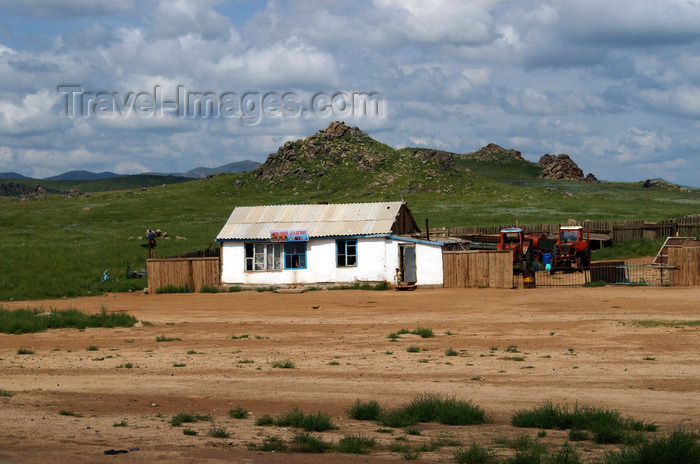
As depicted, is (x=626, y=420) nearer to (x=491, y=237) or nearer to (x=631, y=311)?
(x=631, y=311)

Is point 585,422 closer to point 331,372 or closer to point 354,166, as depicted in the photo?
point 331,372

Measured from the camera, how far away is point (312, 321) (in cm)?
2625

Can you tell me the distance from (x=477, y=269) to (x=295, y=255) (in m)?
9.79

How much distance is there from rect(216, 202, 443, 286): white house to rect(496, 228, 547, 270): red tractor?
5890 millimetres

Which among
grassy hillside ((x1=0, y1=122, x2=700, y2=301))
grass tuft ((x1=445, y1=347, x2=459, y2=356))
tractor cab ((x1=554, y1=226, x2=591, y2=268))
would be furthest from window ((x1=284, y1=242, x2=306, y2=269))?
grass tuft ((x1=445, y1=347, x2=459, y2=356))

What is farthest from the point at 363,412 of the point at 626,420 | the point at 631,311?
the point at 631,311

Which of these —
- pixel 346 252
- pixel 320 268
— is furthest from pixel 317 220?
pixel 320 268

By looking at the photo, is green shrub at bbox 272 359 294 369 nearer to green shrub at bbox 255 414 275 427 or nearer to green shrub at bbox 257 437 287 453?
green shrub at bbox 255 414 275 427

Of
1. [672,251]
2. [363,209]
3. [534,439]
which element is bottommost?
[534,439]

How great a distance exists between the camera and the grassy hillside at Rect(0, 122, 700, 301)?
4722cm

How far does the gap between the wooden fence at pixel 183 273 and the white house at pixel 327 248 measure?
2.12ft

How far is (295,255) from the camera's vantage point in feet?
129

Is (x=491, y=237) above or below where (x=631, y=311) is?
above

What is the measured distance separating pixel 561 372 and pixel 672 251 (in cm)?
2072
